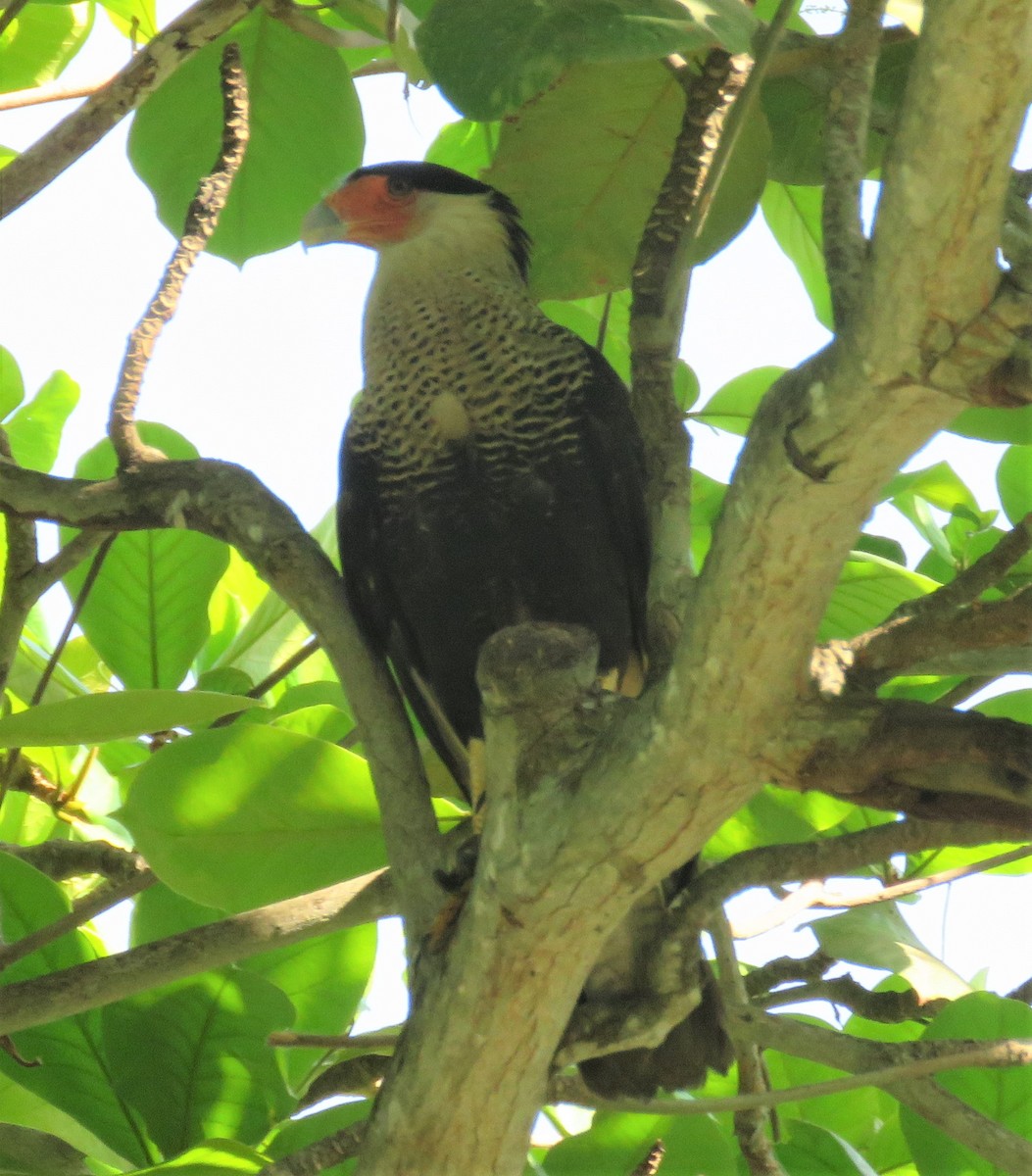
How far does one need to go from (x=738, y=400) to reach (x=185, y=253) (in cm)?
88

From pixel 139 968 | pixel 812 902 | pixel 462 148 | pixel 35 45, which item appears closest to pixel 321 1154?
pixel 139 968

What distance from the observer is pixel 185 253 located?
1.61m

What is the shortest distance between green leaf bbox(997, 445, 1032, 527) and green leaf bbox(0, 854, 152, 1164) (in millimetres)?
1418

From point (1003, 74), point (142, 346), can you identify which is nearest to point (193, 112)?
point (142, 346)

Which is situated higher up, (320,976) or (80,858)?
(80,858)

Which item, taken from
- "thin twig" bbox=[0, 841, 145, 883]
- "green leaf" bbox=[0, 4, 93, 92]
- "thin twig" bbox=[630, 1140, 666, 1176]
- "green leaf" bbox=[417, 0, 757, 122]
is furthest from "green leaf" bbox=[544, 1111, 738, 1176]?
"green leaf" bbox=[0, 4, 93, 92]

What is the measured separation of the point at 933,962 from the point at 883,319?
1155mm

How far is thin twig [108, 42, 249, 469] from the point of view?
5.28 feet

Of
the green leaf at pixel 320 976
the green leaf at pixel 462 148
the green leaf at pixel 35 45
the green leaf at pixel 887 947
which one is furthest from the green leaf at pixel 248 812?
the green leaf at pixel 35 45

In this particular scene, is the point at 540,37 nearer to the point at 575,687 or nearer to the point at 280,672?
the point at 575,687

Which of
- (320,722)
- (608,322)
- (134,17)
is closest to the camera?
(320,722)

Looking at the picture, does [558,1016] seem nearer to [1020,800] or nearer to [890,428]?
[1020,800]

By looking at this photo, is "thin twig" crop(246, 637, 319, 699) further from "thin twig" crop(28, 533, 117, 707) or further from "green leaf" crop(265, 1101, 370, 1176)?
"green leaf" crop(265, 1101, 370, 1176)

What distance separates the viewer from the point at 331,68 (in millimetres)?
1939
